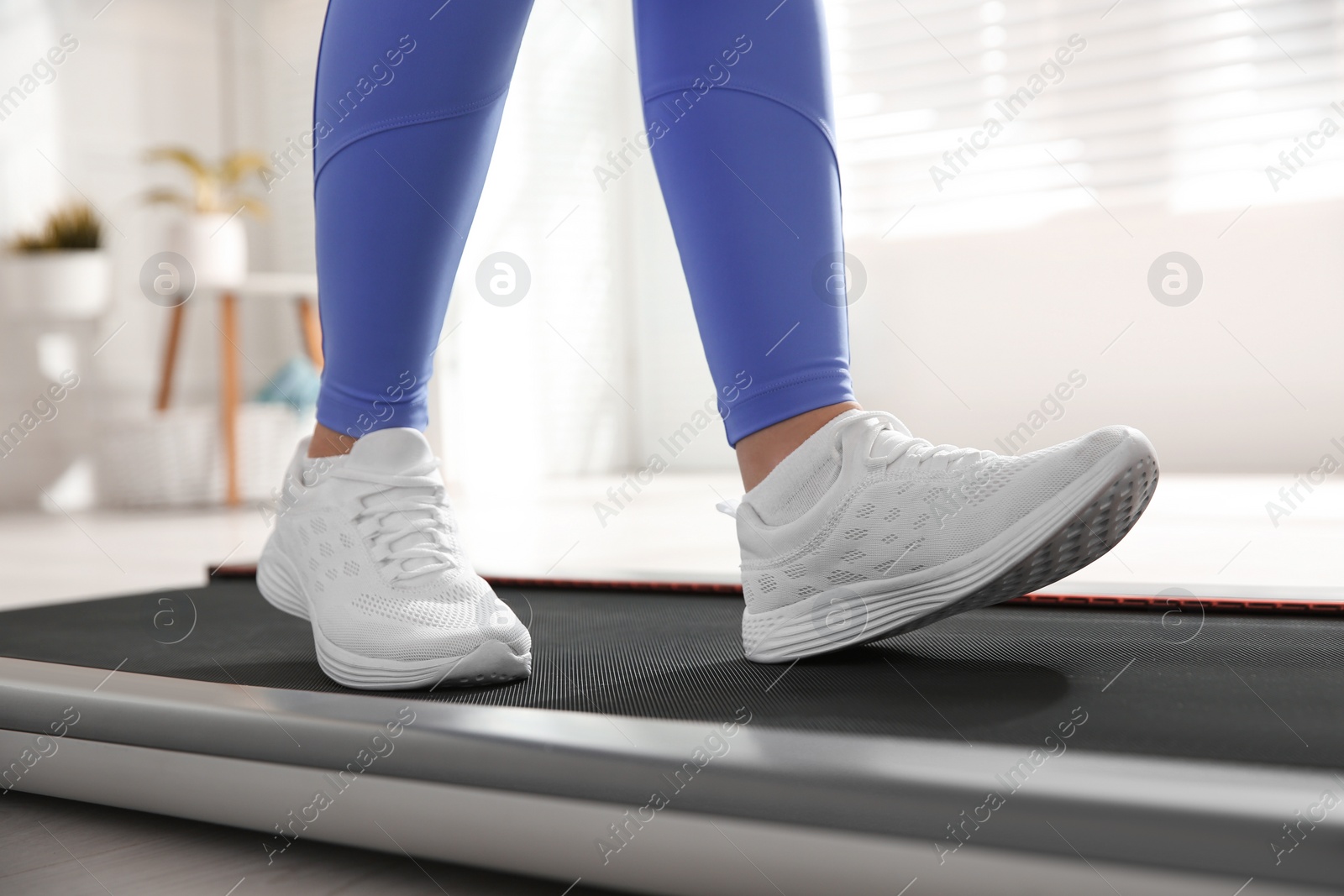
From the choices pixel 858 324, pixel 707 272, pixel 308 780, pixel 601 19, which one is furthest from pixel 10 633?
pixel 601 19

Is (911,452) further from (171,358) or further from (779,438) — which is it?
(171,358)

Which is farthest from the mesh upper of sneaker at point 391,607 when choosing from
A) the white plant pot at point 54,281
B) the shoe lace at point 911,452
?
the white plant pot at point 54,281

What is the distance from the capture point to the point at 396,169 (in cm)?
78

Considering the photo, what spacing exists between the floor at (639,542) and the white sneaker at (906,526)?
41 cm

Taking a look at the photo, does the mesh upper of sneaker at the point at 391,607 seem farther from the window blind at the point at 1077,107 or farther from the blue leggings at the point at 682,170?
the window blind at the point at 1077,107

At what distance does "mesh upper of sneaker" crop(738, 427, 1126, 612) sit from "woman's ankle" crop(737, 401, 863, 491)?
0.14 feet

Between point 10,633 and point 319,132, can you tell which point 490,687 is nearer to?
point 319,132

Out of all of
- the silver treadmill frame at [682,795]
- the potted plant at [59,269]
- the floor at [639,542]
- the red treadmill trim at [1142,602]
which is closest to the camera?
the silver treadmill frame at [682,795]

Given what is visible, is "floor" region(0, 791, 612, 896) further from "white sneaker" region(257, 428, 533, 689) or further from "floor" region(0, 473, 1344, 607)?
"floor" region(0, 473, 1344, 607)

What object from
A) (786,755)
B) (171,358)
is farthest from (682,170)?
(171,358)

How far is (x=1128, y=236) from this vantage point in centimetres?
358

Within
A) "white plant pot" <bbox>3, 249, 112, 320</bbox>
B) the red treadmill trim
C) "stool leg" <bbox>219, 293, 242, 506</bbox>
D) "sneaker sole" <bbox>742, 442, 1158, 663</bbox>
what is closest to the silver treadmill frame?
"sneaker sole" <bbox>742, 442, 1158, 663</bbox>

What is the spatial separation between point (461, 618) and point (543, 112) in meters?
4.06

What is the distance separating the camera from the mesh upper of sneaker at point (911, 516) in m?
0.66
